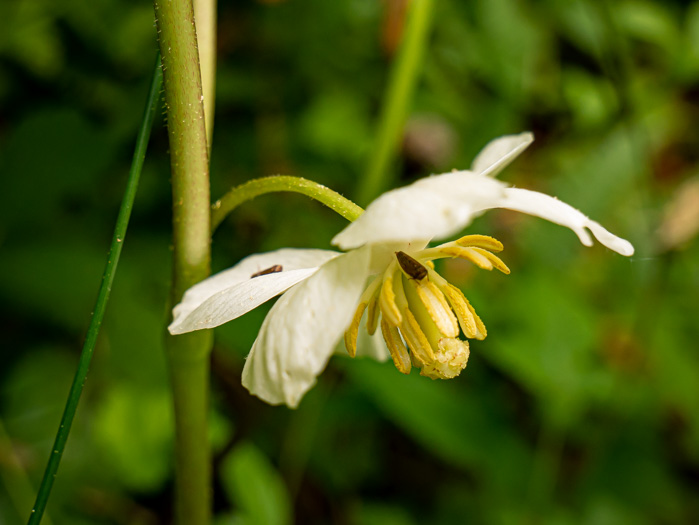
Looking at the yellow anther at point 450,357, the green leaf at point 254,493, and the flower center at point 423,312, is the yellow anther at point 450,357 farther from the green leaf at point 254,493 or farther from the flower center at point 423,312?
the green leaf at point 254,493

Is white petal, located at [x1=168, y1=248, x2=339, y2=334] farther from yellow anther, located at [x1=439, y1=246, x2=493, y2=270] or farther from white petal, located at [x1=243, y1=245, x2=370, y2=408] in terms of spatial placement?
yellow anther, located at [x1=439, y1=246, x2=493, y2=270]

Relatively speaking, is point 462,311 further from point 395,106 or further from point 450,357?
point 395,106

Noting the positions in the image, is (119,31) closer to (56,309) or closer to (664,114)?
(56,309)

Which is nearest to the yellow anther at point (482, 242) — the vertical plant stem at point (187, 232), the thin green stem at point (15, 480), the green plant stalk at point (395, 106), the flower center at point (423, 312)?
the flower center at point (423, 312)

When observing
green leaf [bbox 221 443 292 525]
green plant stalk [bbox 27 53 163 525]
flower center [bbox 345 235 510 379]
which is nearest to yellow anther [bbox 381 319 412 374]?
flower center [bbox 345 235 510 379]

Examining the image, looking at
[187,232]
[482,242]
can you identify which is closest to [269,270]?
[187,232]

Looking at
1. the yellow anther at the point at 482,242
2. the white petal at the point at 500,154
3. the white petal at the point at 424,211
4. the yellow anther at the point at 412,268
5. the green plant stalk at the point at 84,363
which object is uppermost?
the white petal at the point at 500,154

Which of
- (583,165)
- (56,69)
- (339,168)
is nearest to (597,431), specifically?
(583,165)

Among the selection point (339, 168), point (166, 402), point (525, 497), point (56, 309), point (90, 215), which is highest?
point (339, 168)
